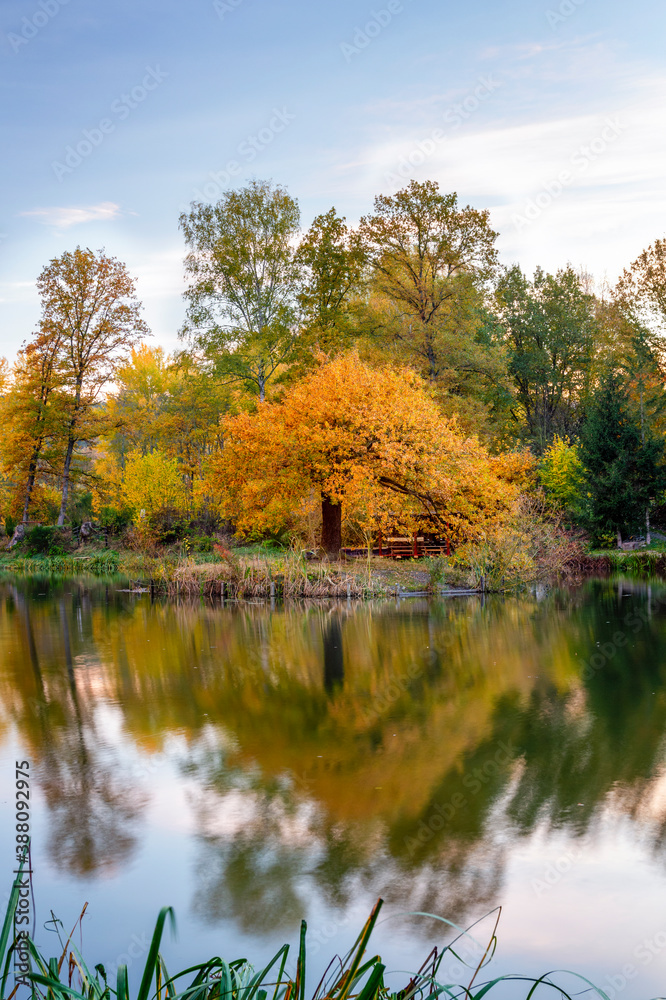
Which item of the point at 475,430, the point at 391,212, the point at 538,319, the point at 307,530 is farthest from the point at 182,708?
the point at 538,319

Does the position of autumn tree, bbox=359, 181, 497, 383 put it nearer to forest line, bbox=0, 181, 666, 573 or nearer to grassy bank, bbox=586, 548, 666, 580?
forest line, bbox=0, 181, 666, 573

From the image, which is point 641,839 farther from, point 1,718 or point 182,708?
point 1,718

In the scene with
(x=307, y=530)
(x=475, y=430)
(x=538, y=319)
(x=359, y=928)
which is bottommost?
(x=359, y=928)

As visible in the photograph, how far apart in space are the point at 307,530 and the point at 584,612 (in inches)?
386

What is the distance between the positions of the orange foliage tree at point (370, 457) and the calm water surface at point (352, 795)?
718 cm

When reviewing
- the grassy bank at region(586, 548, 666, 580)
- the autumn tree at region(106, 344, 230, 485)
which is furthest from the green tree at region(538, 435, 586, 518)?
the autumn tree at region(106, 344, 230, 485)

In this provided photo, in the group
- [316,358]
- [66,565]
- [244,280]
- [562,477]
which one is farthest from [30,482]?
[562,477]

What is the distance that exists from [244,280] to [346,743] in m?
27.2

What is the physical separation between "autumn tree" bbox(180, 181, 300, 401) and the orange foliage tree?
1096cm

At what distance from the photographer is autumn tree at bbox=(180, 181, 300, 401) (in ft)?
106

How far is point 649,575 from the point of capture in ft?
84.4

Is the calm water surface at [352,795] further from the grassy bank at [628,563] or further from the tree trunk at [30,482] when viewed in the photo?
the tree trunk at [30,482]

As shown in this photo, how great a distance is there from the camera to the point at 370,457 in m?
20.5

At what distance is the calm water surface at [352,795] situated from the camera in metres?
4.48
